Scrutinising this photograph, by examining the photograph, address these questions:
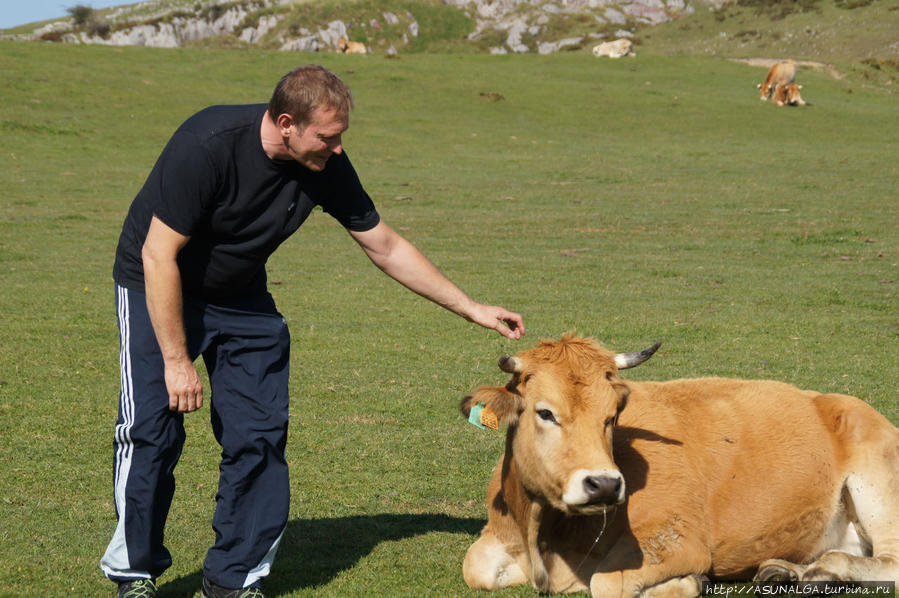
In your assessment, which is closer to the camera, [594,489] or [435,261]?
[594,489]

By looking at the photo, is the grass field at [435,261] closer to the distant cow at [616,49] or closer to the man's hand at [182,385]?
the man's hand at [182,385]

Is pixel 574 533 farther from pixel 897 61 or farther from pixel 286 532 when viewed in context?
pixel 897 61

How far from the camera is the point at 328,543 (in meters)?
6.85

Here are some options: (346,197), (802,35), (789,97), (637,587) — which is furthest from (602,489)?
(802,35)

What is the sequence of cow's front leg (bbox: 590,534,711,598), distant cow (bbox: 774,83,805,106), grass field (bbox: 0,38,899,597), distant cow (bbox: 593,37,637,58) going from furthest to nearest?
distant cow (bbox: 593,37,637,58), distant cow (bbox: 774,83,805,106), grass field (bbox: 0,38,899,597), cow's front leg (bbox: 590,534,711,598)

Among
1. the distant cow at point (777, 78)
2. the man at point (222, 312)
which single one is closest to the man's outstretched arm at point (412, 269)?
the man at point (222, 312)

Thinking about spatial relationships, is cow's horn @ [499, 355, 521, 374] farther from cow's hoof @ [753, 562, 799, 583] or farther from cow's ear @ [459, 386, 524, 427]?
cow's hoof @ [753, 562, 799, 583]

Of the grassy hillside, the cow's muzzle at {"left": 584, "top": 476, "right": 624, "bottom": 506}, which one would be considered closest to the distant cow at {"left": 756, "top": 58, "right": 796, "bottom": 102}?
the grassy hillside

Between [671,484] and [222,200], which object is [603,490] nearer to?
[671,484]

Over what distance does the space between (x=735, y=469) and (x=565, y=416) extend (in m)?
1.43

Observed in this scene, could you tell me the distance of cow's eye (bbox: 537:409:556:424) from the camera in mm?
5642

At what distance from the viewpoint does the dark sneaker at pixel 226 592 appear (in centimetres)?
562

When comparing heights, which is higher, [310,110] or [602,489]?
[310,110]

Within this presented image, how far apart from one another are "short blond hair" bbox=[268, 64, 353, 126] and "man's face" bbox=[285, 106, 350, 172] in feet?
0.09
